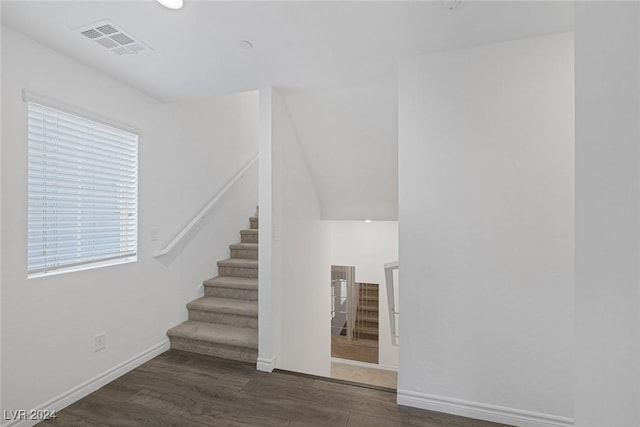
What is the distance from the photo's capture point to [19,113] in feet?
6.03

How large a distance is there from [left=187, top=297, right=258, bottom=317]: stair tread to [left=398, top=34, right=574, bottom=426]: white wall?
1.59 m

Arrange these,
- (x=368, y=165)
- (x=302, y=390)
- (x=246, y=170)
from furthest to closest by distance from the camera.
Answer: (x=246, y=170) → (x=368, y=165) → (x=302, y=390)

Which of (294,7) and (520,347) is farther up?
(294,7)

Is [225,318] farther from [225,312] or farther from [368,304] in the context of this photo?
[368,304]

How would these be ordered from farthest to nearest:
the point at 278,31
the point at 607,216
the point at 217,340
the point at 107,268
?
the point at 217,340 < the point at 107,268 < the point at 278,31 < the point at 607,216

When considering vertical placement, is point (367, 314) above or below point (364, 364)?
above

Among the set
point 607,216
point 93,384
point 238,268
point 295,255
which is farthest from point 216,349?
point 607,216

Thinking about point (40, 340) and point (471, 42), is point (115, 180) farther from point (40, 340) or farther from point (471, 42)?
point (471, 42)

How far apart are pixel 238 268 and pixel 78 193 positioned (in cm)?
189

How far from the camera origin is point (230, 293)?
3438 millimetres

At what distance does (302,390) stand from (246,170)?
123 inches

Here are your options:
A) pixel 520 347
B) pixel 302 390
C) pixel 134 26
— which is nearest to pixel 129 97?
pixel 134 26

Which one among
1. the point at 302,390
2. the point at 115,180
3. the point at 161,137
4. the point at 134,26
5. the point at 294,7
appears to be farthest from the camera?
the point at 161,137

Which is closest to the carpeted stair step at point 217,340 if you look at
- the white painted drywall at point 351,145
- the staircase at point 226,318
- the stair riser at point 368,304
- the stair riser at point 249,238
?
the staircase at point 226,318
